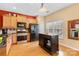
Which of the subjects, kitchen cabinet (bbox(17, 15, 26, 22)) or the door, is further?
the door

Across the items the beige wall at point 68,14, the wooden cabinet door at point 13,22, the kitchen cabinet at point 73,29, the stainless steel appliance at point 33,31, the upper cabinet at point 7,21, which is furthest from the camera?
the stainless steel appliance at point 33,31

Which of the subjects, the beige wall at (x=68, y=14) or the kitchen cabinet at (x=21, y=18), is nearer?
the beige wall at (x=68, y=14)

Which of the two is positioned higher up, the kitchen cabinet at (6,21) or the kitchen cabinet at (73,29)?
the kitchen cabinet at (6,21)

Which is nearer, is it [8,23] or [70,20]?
[70,20]

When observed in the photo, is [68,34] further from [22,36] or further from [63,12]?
[22,36]

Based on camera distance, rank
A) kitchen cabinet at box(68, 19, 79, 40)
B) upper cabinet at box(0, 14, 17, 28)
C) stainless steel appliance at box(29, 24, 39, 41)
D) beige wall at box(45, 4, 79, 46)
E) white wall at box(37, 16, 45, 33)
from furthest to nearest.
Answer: white wall at box(37, 16, 45, 33), stainless steel appliance at box(29, 24, 39, 41), upper cabinet at box(0, 14, 17, 28), kitchen cabinet at box(68, 19, 79, 40), beige wall at box(45, 4, 79, 46)

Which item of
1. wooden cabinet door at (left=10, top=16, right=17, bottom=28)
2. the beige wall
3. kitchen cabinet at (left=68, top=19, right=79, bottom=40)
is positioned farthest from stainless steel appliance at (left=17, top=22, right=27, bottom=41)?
kitchen cabinet at (left=68, top=19, right=79, bottom=40)

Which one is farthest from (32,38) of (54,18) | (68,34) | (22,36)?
(68,34)

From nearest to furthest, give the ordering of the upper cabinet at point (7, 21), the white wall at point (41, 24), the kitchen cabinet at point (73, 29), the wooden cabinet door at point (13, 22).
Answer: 1. the kitchen cabinet at point (73, 29)
2. the upper cabinet at point (7, 21)
3. the wooden cabinet door at point (13, 22)
4. the white wall at point (41, 24)

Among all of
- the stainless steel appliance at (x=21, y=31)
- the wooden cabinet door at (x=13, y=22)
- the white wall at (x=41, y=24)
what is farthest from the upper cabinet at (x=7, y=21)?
the white wall at (x=41, y=24)

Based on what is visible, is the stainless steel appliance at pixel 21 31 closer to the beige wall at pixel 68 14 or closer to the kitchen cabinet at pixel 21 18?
the kitchen cabinet at pixel 21 18

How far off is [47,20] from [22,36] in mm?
2946

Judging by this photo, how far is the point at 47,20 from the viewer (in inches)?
348

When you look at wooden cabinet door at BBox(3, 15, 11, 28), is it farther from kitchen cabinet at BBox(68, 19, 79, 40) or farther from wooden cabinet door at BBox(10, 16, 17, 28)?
kitchen cabinet at BBox(68, 19, 79, 40)
